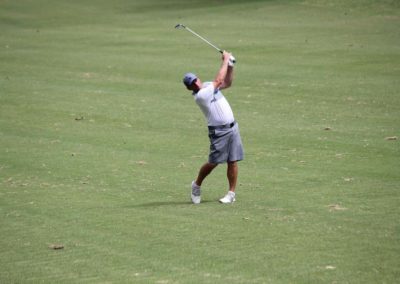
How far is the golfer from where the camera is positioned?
13586 millimetres

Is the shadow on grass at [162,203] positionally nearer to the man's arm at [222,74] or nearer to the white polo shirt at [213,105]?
the white polo shirt at [213,105]

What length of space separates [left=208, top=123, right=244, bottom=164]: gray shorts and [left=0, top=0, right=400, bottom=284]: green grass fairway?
787mm

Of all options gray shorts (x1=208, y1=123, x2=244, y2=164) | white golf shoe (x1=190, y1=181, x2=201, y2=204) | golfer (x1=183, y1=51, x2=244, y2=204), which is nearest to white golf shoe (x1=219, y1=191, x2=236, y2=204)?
golfer (x1=183, y1=51, x2=244, y2=204)

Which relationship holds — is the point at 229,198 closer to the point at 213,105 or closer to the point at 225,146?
the point at 225,146

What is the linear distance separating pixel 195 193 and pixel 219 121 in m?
1.31

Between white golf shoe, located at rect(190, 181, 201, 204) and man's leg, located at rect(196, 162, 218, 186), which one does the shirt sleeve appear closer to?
man's leg, located at rect(196, 162, 218, 186)

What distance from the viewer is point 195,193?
14281 mm

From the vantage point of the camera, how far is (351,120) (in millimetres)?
22078

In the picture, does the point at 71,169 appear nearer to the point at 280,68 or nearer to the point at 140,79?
the point at 140,79

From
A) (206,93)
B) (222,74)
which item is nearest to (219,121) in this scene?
(206,93)

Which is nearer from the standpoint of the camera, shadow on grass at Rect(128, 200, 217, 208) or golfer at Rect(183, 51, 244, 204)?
golfer at Rect(183, 51, 244, 204)

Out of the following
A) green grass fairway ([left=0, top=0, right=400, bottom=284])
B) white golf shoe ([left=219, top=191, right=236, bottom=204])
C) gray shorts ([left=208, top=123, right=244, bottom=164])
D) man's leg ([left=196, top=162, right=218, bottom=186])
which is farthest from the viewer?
man's leg ([left=196, top=162, right=218, bottom=186])

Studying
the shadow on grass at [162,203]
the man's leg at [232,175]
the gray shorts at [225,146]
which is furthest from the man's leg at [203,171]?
the shadow on grass at [162,203]

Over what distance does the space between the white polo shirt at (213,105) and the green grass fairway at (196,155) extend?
141 cm
